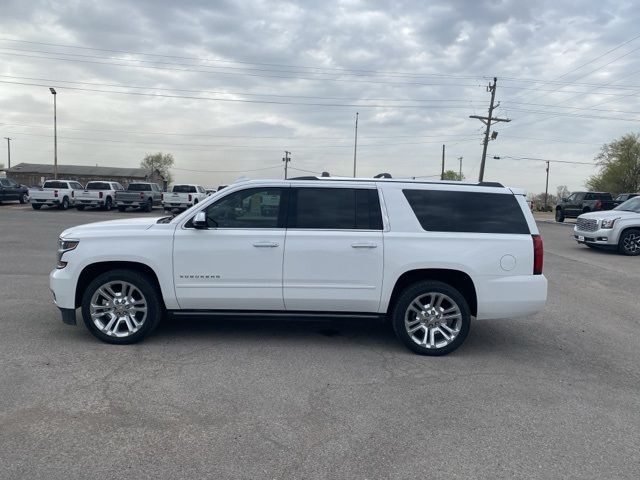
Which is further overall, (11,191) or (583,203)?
(11,191)

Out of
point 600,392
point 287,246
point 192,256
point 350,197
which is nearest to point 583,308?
point 600,392

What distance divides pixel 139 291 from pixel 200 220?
1023mm

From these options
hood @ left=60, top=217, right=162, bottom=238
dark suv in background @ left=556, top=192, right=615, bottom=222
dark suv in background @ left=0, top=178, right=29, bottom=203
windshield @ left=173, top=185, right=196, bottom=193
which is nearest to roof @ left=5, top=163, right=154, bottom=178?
dark suv in background @ left=0, top=178, right=29, bottom=203

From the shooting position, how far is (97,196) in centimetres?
3094

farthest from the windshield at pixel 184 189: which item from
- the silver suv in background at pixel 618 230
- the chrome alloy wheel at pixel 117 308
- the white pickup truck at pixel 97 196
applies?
the chrome alloy wheel at pixel 117 308

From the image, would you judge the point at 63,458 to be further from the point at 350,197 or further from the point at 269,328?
the point at 350,197

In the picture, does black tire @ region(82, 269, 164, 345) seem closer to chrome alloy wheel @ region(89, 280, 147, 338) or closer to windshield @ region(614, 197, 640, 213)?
chrome alloy wheel @ region(89, 280, 147, 338)

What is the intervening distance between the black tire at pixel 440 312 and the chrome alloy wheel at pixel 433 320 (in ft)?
0.04

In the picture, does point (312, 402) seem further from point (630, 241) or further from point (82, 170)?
point (82, 170)

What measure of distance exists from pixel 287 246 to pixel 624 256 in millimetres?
13256

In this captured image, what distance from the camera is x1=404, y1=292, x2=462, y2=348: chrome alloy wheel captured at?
17.9ft

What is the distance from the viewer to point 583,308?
26.5ft

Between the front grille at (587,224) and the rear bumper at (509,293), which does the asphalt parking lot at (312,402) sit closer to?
the rear bumper at (509,293)

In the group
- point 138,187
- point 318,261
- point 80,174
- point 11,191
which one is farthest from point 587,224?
point 80,174
